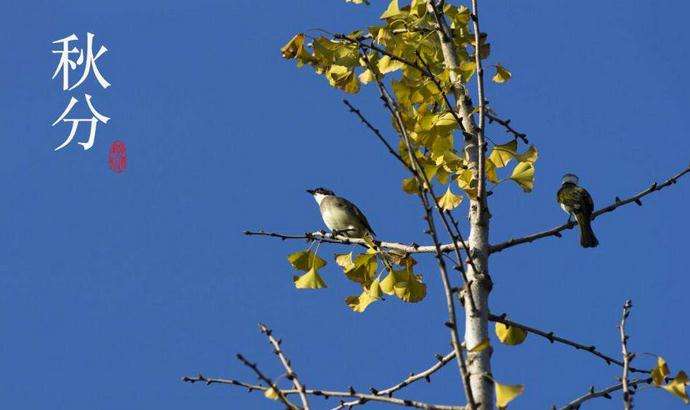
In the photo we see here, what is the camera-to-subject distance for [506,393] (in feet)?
12.7

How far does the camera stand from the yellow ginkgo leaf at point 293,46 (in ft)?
22.8

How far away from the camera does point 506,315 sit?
535 centimetres

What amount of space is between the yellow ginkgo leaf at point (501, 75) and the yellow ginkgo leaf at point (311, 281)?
5.85 ft

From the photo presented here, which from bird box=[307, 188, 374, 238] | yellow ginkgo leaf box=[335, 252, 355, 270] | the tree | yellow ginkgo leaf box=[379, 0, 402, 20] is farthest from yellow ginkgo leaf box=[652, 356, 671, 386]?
bird box=[307, 188, 374, 238]

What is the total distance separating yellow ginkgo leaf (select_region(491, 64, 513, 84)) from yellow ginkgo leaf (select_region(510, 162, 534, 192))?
1144mm

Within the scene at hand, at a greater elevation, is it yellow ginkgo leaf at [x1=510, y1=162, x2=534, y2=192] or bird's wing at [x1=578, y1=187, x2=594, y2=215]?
bird's wing at [x1=578, y1=187, x2=594, y2=215]

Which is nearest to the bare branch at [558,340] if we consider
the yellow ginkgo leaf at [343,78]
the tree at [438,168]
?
the tree at [438,168]

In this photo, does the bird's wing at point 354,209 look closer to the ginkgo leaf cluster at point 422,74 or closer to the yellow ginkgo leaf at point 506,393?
the ginkgo leaf cluster at point 422,74

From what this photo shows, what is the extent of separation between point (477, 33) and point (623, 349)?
5.80 feet

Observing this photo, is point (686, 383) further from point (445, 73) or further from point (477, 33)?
point (445, 73)

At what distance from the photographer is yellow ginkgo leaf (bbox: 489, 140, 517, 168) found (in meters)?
6.23

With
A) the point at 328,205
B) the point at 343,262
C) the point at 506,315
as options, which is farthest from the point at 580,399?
the point at 328,205

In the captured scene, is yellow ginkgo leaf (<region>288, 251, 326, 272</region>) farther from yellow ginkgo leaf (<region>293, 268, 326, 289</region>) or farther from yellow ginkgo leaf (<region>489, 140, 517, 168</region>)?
yellow ginkgo leaf (<region>489, 140, 517, 168</region>)

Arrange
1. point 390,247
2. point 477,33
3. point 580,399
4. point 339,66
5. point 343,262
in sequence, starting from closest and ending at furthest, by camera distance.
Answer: point 580,399 < point 477,33 < point 390,247 < point 343,262 < point 339,66
